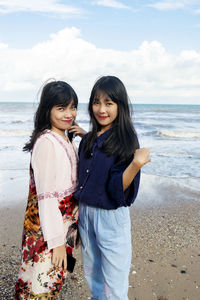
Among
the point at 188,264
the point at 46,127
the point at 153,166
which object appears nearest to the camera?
the point at 46,127

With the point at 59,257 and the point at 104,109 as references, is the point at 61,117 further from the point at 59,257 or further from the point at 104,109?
the point at 59,257

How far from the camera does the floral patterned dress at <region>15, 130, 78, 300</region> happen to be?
190cm

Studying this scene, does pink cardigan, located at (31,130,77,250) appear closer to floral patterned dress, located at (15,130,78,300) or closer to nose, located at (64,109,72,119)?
floral patterned dress, located at (15,130,78,300)

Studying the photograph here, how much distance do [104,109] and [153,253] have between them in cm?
229

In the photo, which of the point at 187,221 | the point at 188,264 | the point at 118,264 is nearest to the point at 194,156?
the point at 187,221

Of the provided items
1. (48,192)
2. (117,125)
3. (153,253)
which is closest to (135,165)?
(117,125)

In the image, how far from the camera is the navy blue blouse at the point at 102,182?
73.7 inches

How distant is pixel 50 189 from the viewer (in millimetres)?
1900

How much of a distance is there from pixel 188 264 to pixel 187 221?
1284 millimetres

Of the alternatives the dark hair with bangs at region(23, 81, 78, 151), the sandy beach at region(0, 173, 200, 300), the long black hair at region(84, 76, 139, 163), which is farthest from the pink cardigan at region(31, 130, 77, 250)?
the sandy beach at region(0, 173, 200, 300)

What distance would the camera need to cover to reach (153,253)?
3.67 meters

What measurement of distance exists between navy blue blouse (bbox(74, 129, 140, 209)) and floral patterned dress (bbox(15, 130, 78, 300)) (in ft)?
0.40

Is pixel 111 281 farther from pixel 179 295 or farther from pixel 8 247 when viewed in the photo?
pixel 8 247

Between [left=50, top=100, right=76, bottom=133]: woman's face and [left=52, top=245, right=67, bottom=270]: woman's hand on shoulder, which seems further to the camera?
Result: [left=50, top=100, right=76, bottom=133]: woman's face
